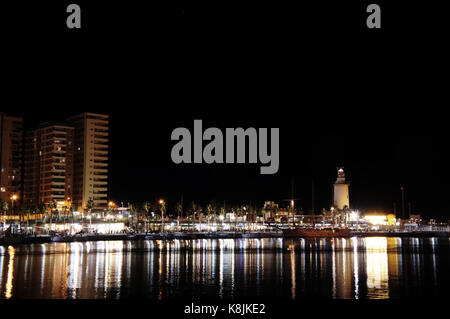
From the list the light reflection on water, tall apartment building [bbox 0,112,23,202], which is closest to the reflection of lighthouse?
tall apartment building [bbox 0,112,23,202]

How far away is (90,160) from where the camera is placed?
163 m

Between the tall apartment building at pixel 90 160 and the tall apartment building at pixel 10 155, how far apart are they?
664 inches

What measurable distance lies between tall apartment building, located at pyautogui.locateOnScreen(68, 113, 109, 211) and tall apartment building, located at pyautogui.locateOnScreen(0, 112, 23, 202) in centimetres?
1686

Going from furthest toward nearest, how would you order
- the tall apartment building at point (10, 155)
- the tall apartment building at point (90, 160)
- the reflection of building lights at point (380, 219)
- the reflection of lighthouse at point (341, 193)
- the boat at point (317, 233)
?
the reflection of building lights at point (380, 219) < the reflection of lighthouse at point (341, 193) < the tall apartment building at point (90, 160) < the tall apartment building at point (10, 155) < the boat at point (317, 233)

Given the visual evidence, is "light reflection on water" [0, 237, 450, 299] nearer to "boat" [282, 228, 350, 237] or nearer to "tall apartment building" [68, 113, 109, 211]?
"boat" [282, 228, 350, 237]

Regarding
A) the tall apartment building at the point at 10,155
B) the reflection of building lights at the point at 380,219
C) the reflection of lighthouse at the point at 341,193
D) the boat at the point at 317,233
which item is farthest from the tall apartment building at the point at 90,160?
the reflection of building lights at the point at 380,219

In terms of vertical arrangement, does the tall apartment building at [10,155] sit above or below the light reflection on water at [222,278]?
above

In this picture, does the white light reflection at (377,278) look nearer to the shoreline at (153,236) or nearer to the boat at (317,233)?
the shoreline at (153,236)

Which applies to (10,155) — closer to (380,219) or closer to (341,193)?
(341,193)

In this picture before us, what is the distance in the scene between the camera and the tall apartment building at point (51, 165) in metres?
162

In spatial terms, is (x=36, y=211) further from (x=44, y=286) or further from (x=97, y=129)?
(x=44, y=286)

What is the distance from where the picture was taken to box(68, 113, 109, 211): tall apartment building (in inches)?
6388
